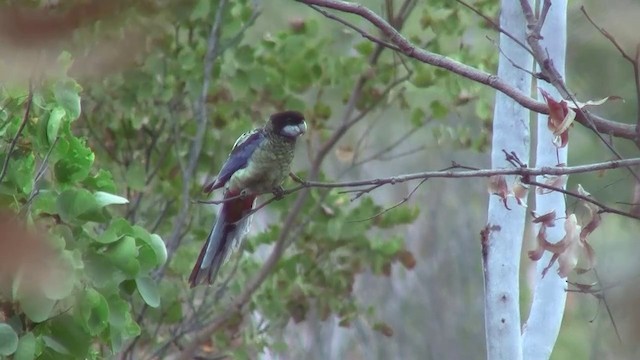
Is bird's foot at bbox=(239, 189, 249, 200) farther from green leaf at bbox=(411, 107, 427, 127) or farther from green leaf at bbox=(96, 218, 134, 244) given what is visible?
green leaf at bbox=(411, 107, 427, 127)

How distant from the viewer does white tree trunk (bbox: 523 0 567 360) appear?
3.47 metres

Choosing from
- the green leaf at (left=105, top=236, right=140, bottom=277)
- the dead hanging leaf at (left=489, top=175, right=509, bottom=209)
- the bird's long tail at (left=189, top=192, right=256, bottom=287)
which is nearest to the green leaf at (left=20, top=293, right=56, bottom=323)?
the green leaf at (left=105, top=236, right=140, bottom=277)

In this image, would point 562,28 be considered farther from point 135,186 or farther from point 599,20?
point 599,20

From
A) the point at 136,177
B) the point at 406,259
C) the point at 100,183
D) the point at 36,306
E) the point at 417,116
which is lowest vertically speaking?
the point at 406,259

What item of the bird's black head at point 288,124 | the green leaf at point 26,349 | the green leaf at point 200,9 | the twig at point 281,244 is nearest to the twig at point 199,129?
the green leaf at point 200,9

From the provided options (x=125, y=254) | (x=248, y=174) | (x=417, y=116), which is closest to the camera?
(x=125, y=254)

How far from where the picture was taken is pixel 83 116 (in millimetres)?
5078

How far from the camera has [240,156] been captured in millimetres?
4395

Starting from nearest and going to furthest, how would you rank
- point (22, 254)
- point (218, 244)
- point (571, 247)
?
point (22, 254) → point (571, 247) → point (218, 244)

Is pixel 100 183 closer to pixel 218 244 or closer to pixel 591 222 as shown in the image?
pixel 218 244

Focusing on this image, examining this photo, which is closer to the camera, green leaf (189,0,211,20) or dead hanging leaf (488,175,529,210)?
dead hanging leaf (488,175,529,210)

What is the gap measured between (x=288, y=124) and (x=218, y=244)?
21.9 inches

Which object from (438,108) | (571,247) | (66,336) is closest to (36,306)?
(66,336)

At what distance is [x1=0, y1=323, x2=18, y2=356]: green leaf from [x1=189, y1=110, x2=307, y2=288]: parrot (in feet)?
4.84
